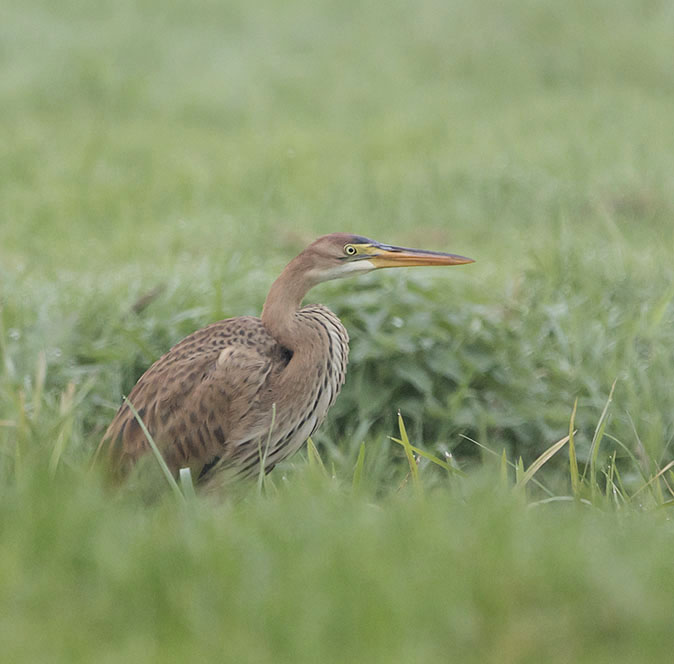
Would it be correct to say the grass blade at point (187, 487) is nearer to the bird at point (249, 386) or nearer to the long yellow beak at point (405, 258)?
the bird at point (249, 386)

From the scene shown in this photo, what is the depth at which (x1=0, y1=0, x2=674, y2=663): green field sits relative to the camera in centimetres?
169

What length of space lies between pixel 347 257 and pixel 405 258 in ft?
0.62

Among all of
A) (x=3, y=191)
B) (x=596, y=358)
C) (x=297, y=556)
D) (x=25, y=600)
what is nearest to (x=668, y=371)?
(x=596, y=358)

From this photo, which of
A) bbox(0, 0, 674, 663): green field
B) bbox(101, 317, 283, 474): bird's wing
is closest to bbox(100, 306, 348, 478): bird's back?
bbox(101, 317, 283, 474): bird's wing

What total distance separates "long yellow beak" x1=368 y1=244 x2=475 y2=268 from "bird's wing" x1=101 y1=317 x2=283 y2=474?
480 millimetres

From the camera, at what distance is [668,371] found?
4742 millimetres

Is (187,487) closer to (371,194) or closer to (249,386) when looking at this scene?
(249,386)

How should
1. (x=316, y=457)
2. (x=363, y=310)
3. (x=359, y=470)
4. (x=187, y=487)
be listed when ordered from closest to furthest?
(x=187, y=487), (x=359, y=470), (x=316, y=457), (x=363, y=310)

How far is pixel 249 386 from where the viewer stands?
330 cm

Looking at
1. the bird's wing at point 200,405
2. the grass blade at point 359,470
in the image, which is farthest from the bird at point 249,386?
the grass blade at point 359,470

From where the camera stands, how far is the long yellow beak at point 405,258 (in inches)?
134

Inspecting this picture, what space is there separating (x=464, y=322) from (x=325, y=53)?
8940 millimetres

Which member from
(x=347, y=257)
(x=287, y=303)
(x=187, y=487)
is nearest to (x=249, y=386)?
(x=287, y=303)

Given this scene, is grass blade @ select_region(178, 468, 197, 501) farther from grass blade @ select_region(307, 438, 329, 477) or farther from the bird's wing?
the bird's wing
